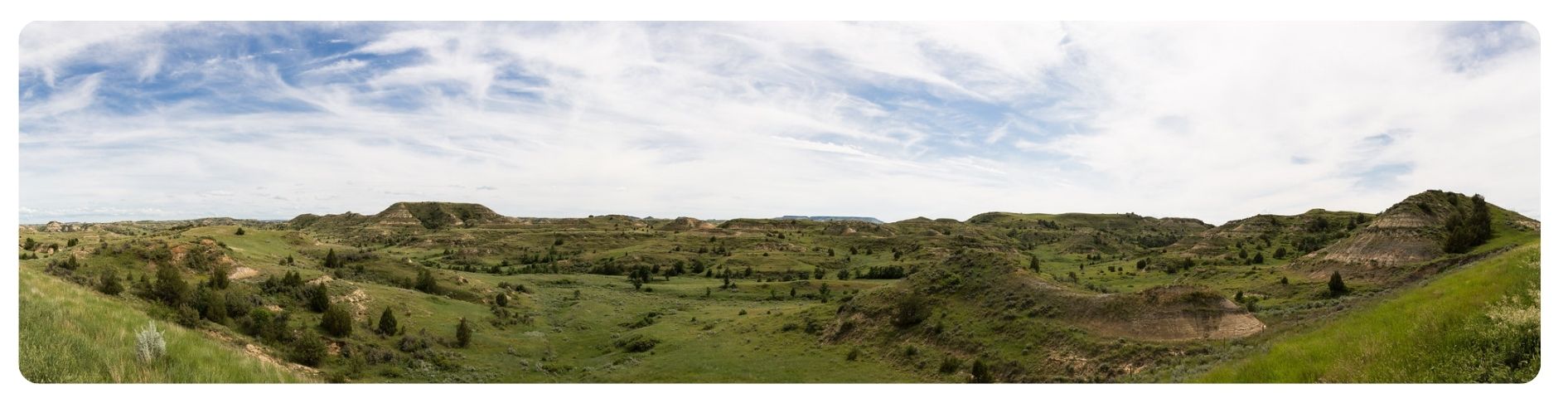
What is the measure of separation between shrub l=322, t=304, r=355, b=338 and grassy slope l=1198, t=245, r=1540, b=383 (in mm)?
36098

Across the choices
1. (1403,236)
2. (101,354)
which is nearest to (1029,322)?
(101,354)

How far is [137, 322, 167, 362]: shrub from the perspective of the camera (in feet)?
35.7

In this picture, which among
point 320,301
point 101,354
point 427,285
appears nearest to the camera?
point 101,354

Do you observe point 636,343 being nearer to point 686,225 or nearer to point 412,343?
point 412,343

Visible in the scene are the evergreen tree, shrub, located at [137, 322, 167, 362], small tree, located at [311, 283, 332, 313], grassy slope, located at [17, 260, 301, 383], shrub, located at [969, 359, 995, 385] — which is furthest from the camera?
the evergreen tree

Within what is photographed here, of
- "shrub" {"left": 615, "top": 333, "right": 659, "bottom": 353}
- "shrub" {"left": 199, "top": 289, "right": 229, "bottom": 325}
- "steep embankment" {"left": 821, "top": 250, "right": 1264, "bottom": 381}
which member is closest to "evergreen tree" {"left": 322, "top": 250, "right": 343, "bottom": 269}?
"shrub" {"left": 199, "top": 289, "right": 229, "bottom": 325}

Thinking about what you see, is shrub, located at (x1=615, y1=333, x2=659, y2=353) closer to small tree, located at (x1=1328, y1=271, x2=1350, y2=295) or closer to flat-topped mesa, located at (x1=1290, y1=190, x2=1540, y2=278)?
small tree, located at (x1=1328, y1=271, x2=1350, y2=295)

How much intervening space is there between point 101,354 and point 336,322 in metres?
21.8

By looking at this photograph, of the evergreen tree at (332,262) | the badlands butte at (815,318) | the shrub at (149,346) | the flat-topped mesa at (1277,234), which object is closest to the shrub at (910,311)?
the badlands butte at (815,318)

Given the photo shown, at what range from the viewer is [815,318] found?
4131 centimetres

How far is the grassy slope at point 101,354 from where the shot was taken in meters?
10.5

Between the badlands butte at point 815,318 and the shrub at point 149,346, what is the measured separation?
151mm

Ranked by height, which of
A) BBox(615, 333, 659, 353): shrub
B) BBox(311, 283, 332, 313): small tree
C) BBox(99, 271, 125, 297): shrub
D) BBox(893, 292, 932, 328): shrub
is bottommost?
BBox(615, 333, 659, 353): shrub

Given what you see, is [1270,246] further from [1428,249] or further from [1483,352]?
[1483,352]
